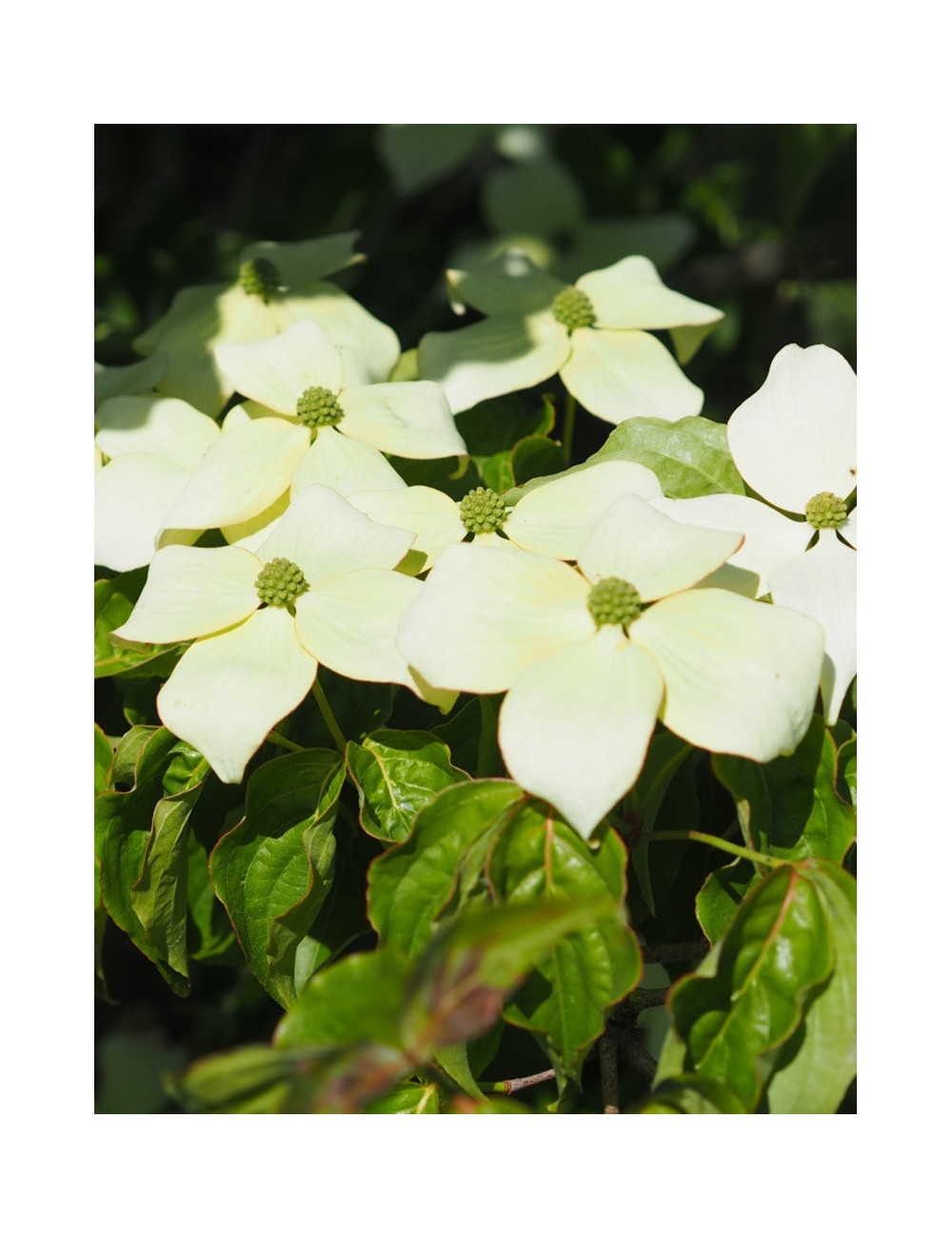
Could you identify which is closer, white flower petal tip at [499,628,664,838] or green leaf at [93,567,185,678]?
A: white flower petal tip at [499,628,664,838]

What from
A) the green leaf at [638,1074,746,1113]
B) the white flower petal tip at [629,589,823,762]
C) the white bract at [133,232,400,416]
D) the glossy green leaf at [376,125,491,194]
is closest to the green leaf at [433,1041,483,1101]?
the green leaf at [638,1074,746,1113]

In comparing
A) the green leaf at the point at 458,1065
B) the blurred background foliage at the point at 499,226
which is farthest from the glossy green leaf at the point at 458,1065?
the blurred background foliage at the point at 499,226

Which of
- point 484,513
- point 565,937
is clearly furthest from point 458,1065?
point 484,513

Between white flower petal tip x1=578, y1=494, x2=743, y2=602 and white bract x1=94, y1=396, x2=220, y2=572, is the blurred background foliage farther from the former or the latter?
white flower petal tip x1=578, y1=494, x2=743, y2=602

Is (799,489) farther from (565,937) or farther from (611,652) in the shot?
(565,937)

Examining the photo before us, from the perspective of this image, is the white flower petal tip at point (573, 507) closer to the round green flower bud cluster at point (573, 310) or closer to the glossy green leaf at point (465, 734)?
the glossy green leaf at point (465, 734)

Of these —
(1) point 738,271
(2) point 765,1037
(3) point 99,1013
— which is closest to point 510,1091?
(2) point 765,1037

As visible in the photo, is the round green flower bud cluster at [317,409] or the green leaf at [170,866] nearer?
the green leaf at [170,866]
